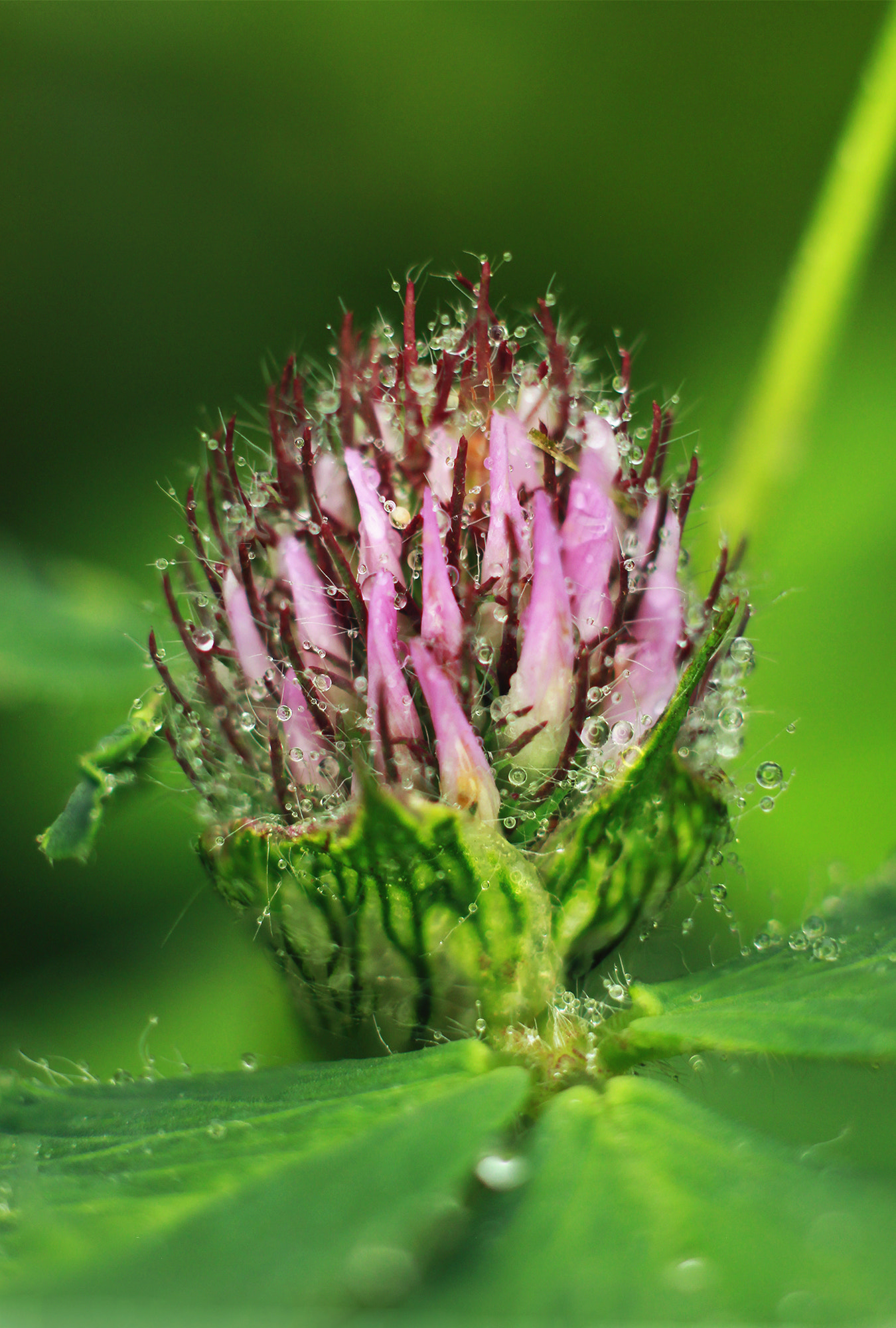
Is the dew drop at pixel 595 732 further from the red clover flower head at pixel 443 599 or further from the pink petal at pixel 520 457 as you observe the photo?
the pink petal at pixel 520 457

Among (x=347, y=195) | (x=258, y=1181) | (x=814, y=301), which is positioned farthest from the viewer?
(x=347, y=195)

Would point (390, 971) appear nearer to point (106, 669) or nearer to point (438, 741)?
point (438, 741)

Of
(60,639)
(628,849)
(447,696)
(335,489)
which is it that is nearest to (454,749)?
(447,696)

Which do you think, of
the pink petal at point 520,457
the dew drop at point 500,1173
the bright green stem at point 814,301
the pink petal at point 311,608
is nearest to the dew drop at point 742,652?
the pink petal at point 520,457

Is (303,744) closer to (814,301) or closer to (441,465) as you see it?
(441,465)

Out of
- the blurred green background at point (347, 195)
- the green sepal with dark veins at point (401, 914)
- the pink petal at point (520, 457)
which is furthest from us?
the blurred green background at point (347, 195)

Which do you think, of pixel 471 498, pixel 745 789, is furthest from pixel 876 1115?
pixel 471 498

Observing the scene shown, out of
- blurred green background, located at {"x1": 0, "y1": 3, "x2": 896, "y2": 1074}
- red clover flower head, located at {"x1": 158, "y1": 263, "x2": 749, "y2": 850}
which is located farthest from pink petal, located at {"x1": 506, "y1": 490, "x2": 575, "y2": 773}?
blurred green background, located at {"x1": 0, "y1": 3, "x2": 896, "y2": 1074}
